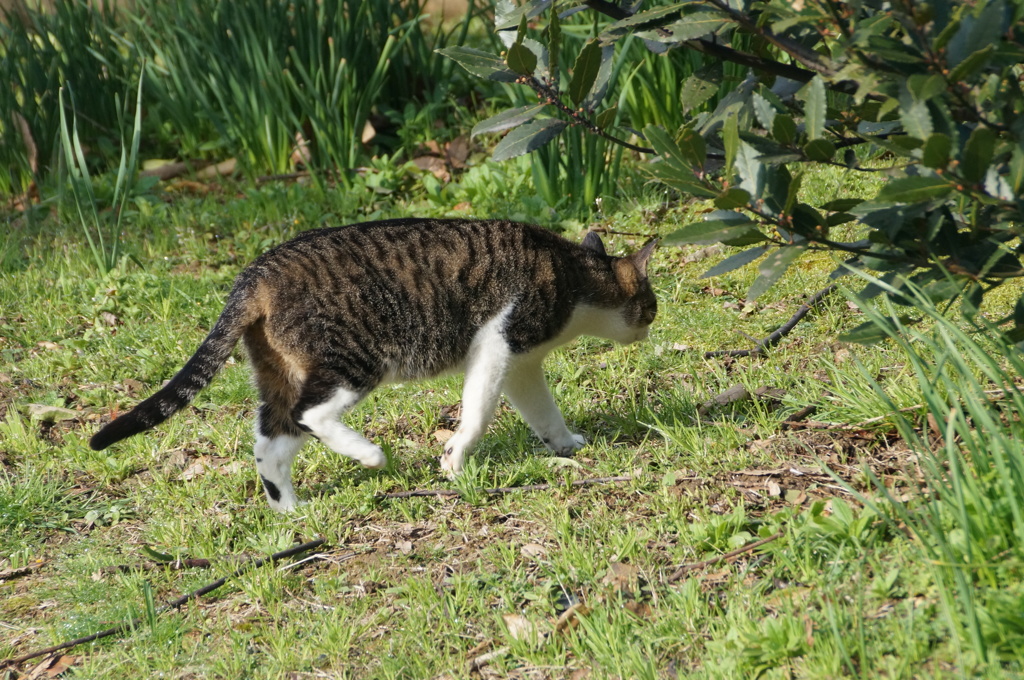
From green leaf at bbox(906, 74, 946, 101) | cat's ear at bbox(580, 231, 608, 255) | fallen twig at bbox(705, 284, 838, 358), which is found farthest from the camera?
fallen twig at bbox(705, 284, 838, 358)

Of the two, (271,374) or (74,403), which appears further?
(74,403)

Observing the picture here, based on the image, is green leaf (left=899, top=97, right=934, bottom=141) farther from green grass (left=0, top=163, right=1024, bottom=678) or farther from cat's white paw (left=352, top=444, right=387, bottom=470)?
cat's white paw (left=352, top=444, right=387, bottom=470)

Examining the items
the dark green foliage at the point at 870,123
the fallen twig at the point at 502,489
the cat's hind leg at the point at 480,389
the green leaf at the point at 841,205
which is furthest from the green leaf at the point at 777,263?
the cat's hind leg at the point at 480,389

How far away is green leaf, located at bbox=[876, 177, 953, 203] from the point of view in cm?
206

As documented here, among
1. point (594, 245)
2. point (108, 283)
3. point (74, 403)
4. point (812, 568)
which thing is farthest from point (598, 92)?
point (108, 283)

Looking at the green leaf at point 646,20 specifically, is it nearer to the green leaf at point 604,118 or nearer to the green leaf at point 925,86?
the green leaf at point 604,118

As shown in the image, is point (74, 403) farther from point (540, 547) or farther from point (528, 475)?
point (540, 547)

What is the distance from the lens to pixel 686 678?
226 cm

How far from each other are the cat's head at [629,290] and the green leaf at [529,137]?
1.20 m

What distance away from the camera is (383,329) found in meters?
3.31

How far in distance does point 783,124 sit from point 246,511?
7.30 ft

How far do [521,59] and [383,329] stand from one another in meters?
1.13

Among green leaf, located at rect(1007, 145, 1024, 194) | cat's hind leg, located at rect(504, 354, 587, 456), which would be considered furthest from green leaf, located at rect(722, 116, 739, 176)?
cat's hind leg, located at rect(504, 354, 587, 456)

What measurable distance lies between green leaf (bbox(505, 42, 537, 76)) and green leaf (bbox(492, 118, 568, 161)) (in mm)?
168
